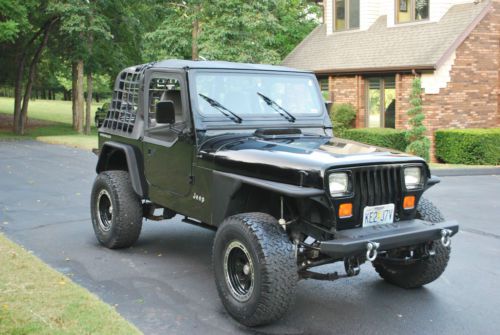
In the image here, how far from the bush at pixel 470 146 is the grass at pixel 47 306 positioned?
1437cm

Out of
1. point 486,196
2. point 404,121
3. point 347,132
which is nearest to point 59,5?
point 347,132

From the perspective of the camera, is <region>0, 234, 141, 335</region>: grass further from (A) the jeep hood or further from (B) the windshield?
(B) the windshield

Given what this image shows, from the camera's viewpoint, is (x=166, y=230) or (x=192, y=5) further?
(x=192, y=5)

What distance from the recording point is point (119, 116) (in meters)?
7.39

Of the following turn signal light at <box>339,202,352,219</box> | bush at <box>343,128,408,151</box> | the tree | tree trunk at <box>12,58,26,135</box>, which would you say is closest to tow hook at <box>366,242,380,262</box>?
turn signal light at <box>339,202,352,219</box>

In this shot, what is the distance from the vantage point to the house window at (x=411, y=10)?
21062 mm

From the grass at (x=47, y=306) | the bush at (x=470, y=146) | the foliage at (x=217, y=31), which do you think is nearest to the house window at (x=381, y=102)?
the bush at (x=470, y=146)

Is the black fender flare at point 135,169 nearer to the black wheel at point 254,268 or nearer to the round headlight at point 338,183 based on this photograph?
the black wheel at point 254,268

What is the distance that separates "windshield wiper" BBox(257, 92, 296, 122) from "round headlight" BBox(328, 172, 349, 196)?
170cm

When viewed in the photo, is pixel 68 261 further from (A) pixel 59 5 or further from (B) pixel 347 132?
(A) pixel 59 5

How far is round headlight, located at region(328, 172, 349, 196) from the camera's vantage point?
466 centimetres

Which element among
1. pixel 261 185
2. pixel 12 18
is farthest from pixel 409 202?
pixel 12 18

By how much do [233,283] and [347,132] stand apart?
1649 centimetres

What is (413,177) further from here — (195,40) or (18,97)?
(18,97)
